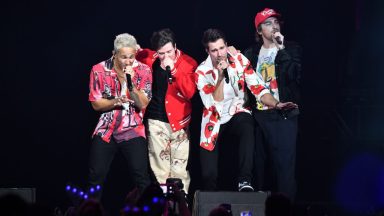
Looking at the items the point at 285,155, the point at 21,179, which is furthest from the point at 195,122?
the point at 21,179

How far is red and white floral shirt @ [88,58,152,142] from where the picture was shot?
8578mm

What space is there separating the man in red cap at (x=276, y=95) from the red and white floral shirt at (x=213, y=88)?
0.21 m

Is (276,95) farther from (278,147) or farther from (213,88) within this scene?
(213,88)

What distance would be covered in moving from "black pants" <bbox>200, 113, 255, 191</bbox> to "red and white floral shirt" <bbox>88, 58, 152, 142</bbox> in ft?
2.33

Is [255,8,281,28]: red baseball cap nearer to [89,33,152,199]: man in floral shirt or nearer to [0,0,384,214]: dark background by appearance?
[0,0,384,214]: dark background

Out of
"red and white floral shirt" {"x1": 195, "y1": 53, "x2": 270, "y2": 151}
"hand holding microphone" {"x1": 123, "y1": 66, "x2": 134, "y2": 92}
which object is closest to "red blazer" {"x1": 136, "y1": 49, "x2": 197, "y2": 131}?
"red and white floral shirt" {"x1": 195, "y1": 53, "x2": 270, "y2": 151}

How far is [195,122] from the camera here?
32.1 feet

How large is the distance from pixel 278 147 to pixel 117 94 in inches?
67.3

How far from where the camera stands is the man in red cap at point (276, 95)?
8859mm

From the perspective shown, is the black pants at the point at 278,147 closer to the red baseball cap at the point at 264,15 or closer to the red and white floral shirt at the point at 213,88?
the red and white floral shirt at the point at 213,88

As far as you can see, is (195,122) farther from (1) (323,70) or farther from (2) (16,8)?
(2) (16,8)

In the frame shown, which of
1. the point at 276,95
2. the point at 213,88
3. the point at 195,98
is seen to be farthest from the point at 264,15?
the point at 195,98

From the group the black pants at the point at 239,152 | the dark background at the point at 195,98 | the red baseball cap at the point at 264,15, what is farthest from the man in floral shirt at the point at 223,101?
the dark background at the point at 195,98

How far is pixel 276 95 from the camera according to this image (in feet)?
29.4
